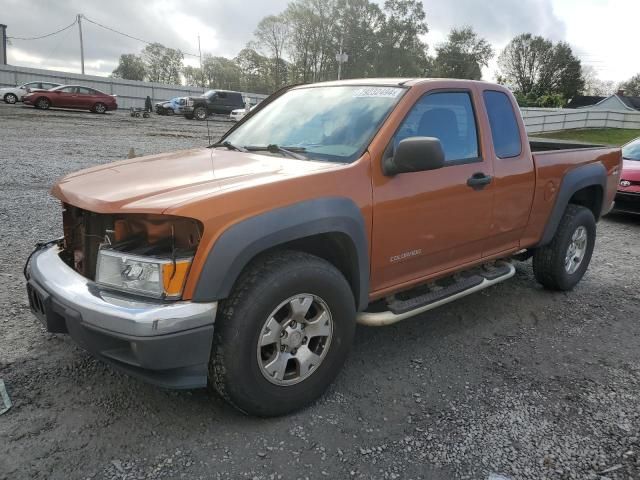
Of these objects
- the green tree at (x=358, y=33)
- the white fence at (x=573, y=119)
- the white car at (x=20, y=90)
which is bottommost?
the white fence at (x=573, y=119)

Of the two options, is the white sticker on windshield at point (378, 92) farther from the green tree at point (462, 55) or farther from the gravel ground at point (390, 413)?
the green tree at point (462, 55)

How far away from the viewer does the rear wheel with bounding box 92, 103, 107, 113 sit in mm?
26984

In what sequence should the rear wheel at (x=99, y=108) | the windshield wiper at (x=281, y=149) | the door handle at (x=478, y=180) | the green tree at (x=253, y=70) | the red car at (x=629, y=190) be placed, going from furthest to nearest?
the green tree at (x=253, y=70) → the rear wheel at (x=99, y=108) → the red car at (x=629, y=190) → the door handle at (x=478, y=180) → the windshield wiper at (x=281, y=149)

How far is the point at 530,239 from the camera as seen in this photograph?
4.45 m

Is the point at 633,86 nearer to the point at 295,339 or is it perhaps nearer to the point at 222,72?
the point at 222,72

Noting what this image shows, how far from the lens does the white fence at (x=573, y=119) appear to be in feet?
88.7

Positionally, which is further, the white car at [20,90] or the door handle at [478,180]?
the white car at [20,90]

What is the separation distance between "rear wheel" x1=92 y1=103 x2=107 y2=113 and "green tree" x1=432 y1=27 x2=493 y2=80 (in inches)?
1976

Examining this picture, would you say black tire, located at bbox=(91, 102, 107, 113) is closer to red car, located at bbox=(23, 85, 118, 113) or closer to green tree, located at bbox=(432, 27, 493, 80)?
red car, located at bbox=(23, 85, 118, 113)

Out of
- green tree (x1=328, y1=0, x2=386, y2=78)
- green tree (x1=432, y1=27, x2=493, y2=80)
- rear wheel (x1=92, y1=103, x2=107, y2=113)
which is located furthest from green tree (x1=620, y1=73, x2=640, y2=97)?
rear wheel (x1=92, y1=103, x2=107, y2=113)

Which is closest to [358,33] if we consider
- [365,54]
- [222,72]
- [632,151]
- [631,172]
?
[365,54]

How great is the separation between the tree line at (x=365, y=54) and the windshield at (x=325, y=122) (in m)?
63.0

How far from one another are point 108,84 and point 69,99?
411 inches

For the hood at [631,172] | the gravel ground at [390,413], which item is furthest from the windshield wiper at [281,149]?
the hood at [631,172]
